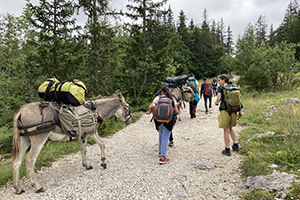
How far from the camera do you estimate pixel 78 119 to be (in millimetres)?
4656

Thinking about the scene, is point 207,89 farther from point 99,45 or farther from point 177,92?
point 99,45

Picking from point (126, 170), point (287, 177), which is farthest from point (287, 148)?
point (126, 170)

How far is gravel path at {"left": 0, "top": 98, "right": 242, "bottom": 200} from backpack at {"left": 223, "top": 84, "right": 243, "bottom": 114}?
1496 millimetres

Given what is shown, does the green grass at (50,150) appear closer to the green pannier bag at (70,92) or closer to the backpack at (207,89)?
the green pannier bag at (70,92)

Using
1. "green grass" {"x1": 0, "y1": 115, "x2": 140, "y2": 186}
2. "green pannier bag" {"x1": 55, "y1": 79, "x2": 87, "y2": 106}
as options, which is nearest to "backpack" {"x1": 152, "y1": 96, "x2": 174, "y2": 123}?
"green pannier bag" {"x1": 55, "y1": 79, "x2": 87, "y2": 106}

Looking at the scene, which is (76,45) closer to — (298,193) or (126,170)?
(126,170)

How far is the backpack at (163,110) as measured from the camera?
5254 millimetres

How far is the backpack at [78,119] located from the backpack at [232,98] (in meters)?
4.00

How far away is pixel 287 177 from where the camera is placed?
3.36 m

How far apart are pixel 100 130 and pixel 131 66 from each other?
5.87 m

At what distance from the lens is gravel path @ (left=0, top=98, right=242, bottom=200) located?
12.8 ft

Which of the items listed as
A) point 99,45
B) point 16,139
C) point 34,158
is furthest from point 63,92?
point 99,45

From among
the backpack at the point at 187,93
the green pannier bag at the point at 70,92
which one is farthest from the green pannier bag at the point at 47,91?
the backpack at the point at 187,93

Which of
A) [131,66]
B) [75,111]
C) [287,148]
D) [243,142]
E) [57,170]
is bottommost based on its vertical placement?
[57,170]
